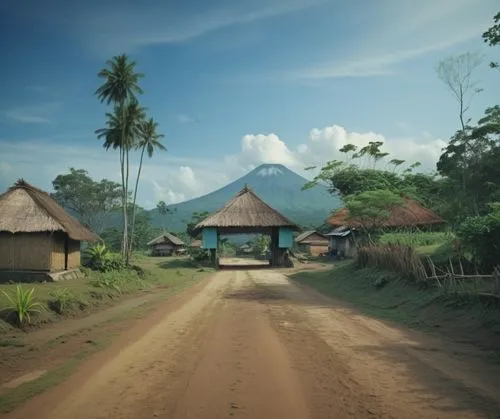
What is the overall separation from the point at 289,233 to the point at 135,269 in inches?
518

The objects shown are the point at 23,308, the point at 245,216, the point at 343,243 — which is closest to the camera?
the point at 23,308

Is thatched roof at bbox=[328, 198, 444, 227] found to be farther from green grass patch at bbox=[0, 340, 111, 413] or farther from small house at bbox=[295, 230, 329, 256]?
small house at bbox=[295, 230, 329, 256]

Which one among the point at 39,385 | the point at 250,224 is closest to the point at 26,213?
the point at 250,224

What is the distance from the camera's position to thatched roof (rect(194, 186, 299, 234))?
33000 millimetres

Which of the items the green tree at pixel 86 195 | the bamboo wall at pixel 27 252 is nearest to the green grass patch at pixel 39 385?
the bamboo wall at pixel 27 252

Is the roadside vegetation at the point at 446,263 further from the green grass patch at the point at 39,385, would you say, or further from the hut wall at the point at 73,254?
the hut wall at the point at 73,254

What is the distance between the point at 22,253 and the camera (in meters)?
21.2

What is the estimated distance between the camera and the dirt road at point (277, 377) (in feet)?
14.9

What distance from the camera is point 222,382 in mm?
5383

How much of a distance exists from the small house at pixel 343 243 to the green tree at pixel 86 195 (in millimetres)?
27444

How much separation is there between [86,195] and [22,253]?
111 ft

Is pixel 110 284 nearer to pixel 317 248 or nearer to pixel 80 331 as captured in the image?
pixel 80 331

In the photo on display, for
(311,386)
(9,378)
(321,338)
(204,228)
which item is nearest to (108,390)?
(9,378)

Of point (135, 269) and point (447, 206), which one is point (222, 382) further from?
point (447, 206)
